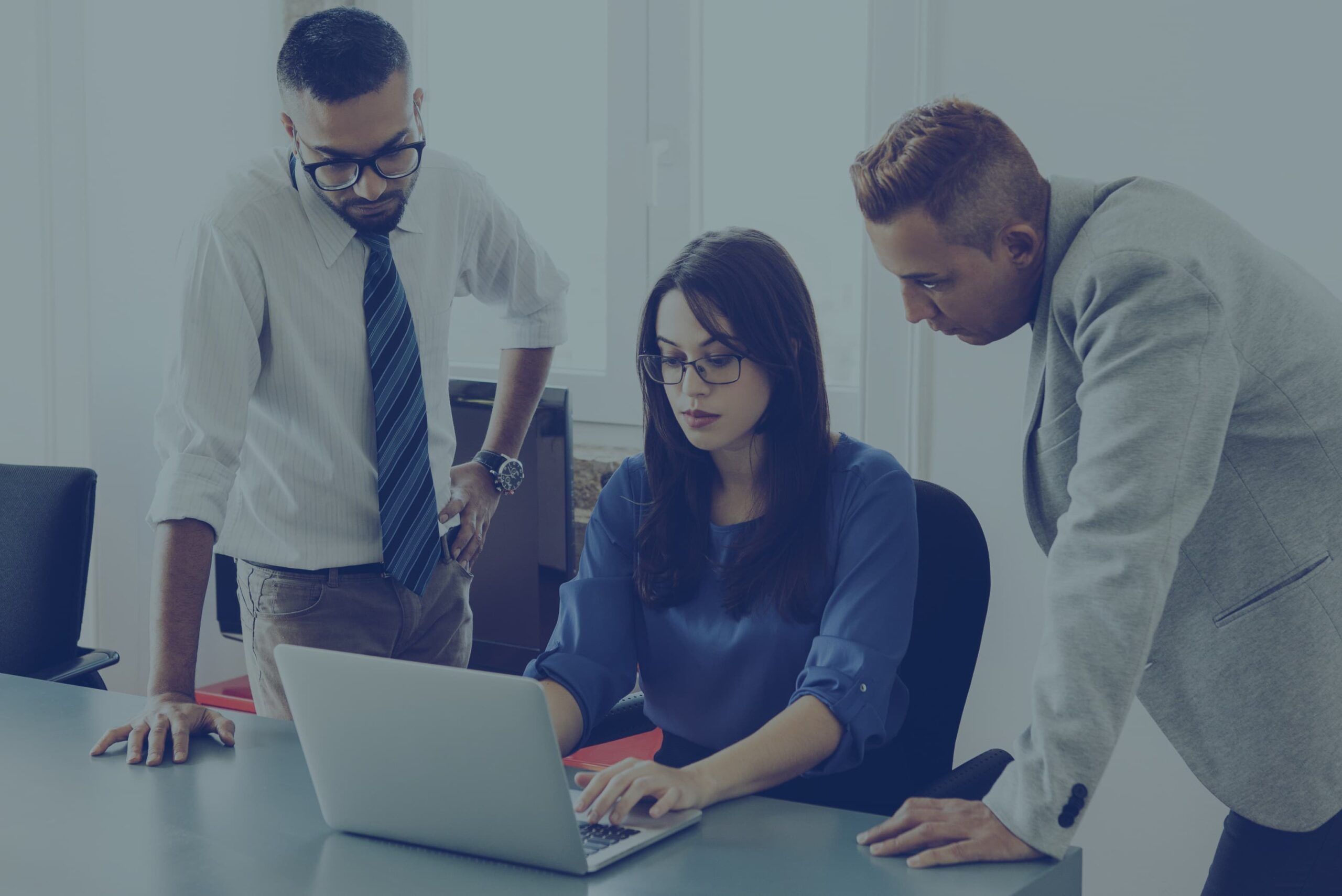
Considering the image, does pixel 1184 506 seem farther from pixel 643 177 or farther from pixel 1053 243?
pixel 643 177

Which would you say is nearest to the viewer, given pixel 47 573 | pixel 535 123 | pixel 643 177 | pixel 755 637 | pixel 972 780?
pixel 972 780

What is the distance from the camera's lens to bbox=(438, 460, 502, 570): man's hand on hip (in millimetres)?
1967

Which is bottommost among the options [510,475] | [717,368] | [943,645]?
[943,645]

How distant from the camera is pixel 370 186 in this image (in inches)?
67.5

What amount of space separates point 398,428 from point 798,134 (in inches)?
50.3

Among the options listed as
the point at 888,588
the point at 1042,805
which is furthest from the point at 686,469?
the point at 1042,805

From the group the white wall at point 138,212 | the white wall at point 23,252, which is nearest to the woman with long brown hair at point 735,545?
the white wall at point 138,212

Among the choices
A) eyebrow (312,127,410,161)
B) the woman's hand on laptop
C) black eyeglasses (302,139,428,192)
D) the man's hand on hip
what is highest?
eyebrow (312,127,410,161)

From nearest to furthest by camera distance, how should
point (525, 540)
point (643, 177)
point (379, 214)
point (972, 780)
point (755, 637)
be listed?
point (972, 780), point (755, 637), point (379, 214), point (525, 540), point (643, 177)

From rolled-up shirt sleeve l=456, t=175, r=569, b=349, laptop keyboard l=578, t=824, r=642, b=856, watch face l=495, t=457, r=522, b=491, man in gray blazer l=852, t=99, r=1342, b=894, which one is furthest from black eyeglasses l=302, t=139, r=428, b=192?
laptop keyboard l=578, t=824, r=642, b=856

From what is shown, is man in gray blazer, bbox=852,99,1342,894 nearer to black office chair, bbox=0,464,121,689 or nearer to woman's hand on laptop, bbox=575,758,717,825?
woman's hand on laptop, bbox=575,758,717,825

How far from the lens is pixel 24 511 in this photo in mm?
2148

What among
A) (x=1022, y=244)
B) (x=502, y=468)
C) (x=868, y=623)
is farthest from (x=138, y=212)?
(x=1022, y=244)

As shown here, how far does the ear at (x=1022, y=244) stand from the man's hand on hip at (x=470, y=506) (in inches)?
40.4
